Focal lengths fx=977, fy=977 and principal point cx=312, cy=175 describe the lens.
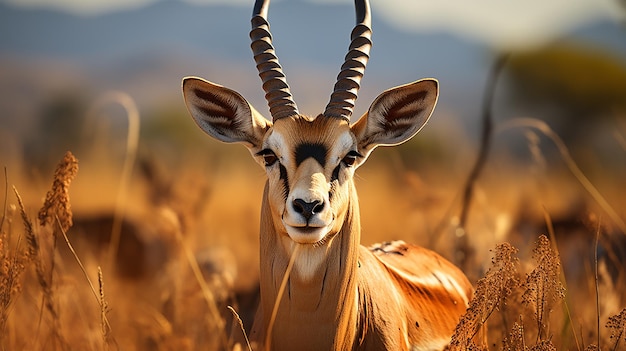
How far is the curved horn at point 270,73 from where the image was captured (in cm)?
734

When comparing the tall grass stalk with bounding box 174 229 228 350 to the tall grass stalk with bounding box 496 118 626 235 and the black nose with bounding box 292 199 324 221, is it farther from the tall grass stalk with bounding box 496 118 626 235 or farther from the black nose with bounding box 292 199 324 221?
the tall grass stalk with bounding box 496 118 626 235

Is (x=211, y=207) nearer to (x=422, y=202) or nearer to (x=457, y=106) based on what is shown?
(x=422, y=202)

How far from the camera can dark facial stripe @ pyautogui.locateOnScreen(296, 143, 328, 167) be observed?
686 centimetres

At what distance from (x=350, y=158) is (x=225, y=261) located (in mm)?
6592

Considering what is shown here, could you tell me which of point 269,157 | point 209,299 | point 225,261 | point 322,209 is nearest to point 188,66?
point 225,261

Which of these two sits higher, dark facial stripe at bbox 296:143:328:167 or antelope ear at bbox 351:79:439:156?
antelope ear at bbox 351:79:439:156

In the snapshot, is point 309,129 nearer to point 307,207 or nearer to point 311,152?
point 311,152

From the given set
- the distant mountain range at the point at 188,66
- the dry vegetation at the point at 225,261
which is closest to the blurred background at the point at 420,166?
the dry vegetation at the point at 225,261

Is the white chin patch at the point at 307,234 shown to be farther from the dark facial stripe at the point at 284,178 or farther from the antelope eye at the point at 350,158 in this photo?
the antelope eye at the point at 350,158

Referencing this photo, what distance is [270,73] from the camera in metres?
7.46

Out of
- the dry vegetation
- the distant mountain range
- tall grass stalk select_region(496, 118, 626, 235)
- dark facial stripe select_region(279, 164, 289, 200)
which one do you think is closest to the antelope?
dark facial stripe select_region(279, 164, 289, 200)

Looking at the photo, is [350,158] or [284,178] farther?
[350,158]

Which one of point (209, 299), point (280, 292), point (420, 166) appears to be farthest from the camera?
point (420, 166)

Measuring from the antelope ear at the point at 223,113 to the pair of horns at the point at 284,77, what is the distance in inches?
7.0
